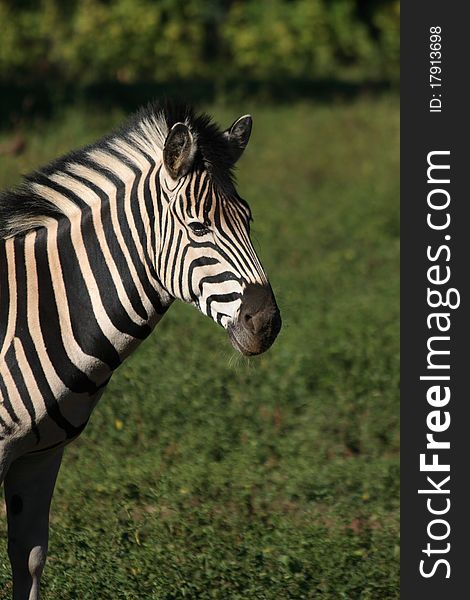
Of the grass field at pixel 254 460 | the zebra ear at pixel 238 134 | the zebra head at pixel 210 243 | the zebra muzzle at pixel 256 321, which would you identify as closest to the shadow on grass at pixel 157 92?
the grass field at pixel 254 460

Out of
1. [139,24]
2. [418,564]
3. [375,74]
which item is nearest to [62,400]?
[418,564]

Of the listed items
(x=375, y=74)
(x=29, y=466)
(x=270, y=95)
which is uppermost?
(x=375, y=74)

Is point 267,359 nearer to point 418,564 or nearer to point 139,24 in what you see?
point 418,564

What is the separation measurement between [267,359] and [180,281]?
15.6 ft

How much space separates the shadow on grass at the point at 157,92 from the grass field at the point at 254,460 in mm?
3634

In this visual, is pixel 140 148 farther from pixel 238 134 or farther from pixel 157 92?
pixel 157 92

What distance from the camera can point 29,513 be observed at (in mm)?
4656

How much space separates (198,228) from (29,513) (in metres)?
1.39

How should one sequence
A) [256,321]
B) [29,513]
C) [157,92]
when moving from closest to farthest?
[256,321] < [29,513] < [157,92]

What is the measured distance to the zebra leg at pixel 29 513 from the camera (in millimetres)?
4598

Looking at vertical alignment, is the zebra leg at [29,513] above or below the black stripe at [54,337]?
below

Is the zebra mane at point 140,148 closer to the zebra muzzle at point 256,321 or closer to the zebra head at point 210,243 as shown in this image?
the zebra head at point 210,243

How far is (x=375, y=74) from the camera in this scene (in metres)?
24.2

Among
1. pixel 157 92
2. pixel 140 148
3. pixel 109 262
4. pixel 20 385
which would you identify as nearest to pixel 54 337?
pixel 20 385
